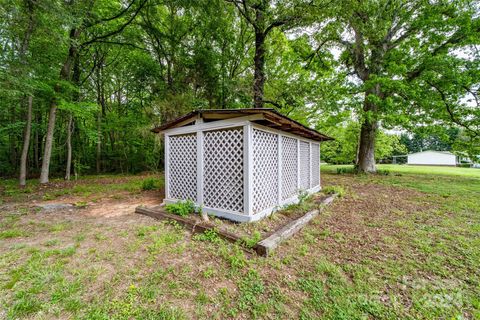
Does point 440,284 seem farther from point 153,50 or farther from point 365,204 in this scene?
point 153,50

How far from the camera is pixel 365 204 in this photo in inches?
202

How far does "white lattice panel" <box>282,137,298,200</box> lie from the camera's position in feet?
15.1

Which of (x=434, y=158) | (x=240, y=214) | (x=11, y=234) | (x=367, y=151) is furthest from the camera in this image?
(x=434, y=158)

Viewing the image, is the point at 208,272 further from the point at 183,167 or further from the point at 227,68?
the point at 227,68

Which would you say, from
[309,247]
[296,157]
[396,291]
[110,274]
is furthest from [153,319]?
[296,157]

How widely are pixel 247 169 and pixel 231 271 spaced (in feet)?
5.39

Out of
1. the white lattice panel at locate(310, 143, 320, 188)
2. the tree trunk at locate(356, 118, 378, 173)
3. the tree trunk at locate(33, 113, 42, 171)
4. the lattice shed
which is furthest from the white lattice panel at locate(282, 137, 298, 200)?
the tree trunk at locate(33, 113, 42, 171)

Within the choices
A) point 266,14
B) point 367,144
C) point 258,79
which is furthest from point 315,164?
point 367,144

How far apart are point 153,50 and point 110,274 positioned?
476 inches

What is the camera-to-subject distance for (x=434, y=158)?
1213 inches

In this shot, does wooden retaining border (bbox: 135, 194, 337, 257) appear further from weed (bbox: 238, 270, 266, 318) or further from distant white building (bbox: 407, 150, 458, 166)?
distant white building (bbox: 407, 150, 458, 166)

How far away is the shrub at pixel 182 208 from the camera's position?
3812 mm

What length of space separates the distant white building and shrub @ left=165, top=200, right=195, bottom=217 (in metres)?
39.3

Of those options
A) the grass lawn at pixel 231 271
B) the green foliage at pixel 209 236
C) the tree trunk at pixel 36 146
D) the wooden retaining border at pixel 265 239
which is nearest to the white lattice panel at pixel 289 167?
the wooden retaining border at pixel 265 239
